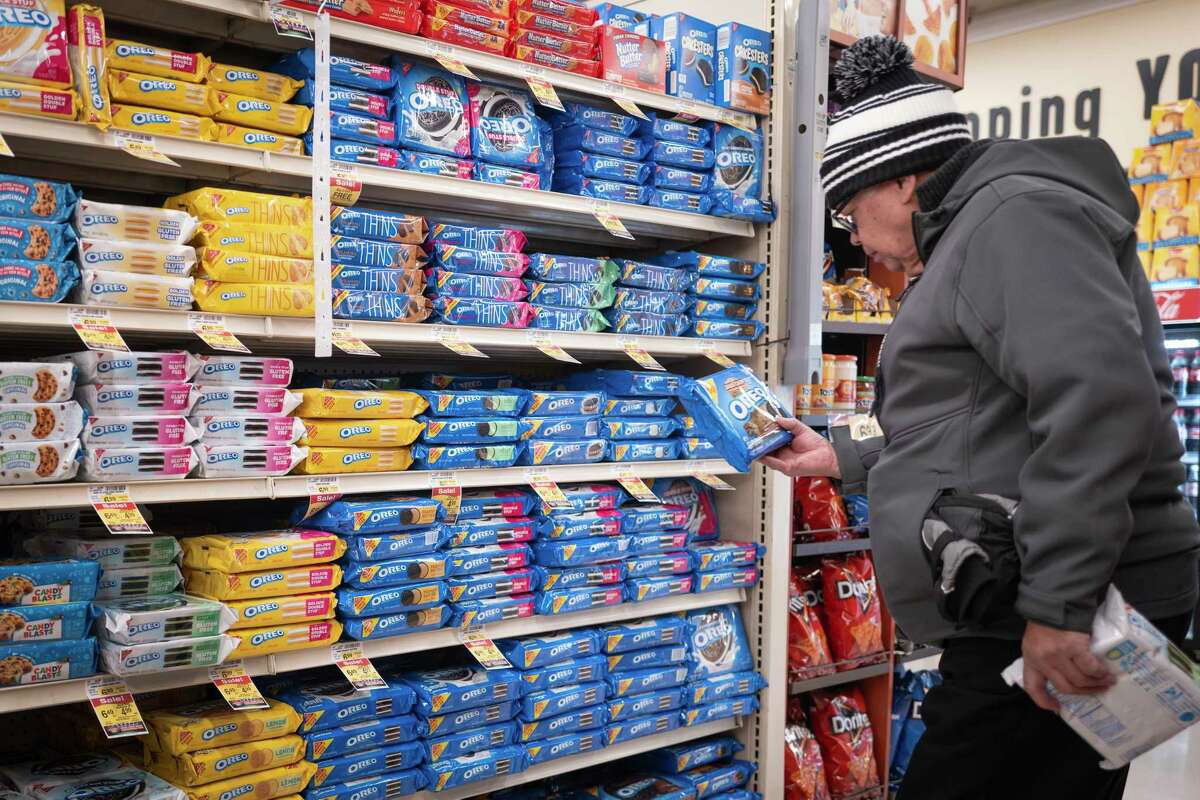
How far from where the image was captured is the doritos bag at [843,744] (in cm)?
371

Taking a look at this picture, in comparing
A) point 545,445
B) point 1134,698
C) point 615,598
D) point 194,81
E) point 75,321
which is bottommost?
point 615,598

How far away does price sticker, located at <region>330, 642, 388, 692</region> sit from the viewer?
250 centimetres

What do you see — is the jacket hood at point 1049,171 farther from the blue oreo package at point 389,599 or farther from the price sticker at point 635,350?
the blue oreo package at point 389,599

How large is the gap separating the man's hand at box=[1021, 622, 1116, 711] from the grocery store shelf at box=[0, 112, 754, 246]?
1.76 metres

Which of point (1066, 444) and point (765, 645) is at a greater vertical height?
point (1066, 444)

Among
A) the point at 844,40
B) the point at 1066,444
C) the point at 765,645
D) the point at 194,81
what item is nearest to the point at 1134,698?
the point at 1066,444

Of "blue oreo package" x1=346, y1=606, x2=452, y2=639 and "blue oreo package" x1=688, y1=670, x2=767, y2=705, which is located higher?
"blue oreo package" x1=346, y1=606, x2=452, y2=639

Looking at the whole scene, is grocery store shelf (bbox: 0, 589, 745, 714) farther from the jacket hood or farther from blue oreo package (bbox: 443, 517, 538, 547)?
the jacket hood

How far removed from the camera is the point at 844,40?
350cm

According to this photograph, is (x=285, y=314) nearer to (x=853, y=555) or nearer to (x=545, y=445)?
(x=545, y=445)

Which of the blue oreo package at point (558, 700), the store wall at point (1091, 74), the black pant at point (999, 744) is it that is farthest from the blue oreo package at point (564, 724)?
the store wall at point (1091, 74)

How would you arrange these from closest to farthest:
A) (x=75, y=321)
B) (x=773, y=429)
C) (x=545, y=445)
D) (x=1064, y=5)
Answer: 1. (x=75, y=321)
2. (x=773, y=429)
3. (x=545, y=445)
4. (x=1064, y=5)

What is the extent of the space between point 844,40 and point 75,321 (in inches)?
102

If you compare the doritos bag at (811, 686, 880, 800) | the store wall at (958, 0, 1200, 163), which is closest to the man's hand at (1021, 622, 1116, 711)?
the doritos bag at (811, 686, 880, 800)
